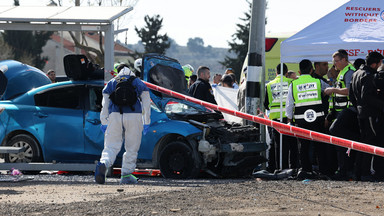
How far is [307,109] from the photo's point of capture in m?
12.6

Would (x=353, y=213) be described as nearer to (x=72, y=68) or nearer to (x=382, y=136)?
(x=382, y=136)

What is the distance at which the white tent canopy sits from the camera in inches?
508

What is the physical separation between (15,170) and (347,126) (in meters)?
5.71

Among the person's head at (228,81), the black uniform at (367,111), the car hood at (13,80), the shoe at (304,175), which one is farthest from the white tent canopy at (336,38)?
the car hood at (13,80)

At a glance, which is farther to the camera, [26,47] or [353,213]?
[26,47]

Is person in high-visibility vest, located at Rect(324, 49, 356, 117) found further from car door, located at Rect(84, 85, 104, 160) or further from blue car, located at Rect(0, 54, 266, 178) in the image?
car door, located at Rect(84, 85, 104, 160)

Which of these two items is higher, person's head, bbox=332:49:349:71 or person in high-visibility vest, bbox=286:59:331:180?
person's head, bbox=332:49:349:71

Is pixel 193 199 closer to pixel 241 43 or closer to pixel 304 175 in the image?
pixel 304 175

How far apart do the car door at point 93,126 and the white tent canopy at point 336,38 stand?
330 centimetres

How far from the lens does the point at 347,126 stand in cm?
1248

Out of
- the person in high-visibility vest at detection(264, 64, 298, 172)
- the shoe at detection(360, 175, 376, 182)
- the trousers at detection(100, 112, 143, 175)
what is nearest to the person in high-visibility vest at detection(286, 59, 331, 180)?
the person in high-visibility vest at detection(264, 64, 298, 172)

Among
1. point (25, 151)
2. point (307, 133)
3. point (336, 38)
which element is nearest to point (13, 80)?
point (25, 151)

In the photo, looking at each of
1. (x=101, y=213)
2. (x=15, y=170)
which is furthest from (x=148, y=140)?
(x=101, y=213)

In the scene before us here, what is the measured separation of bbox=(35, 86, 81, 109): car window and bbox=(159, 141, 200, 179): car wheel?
1.88m
